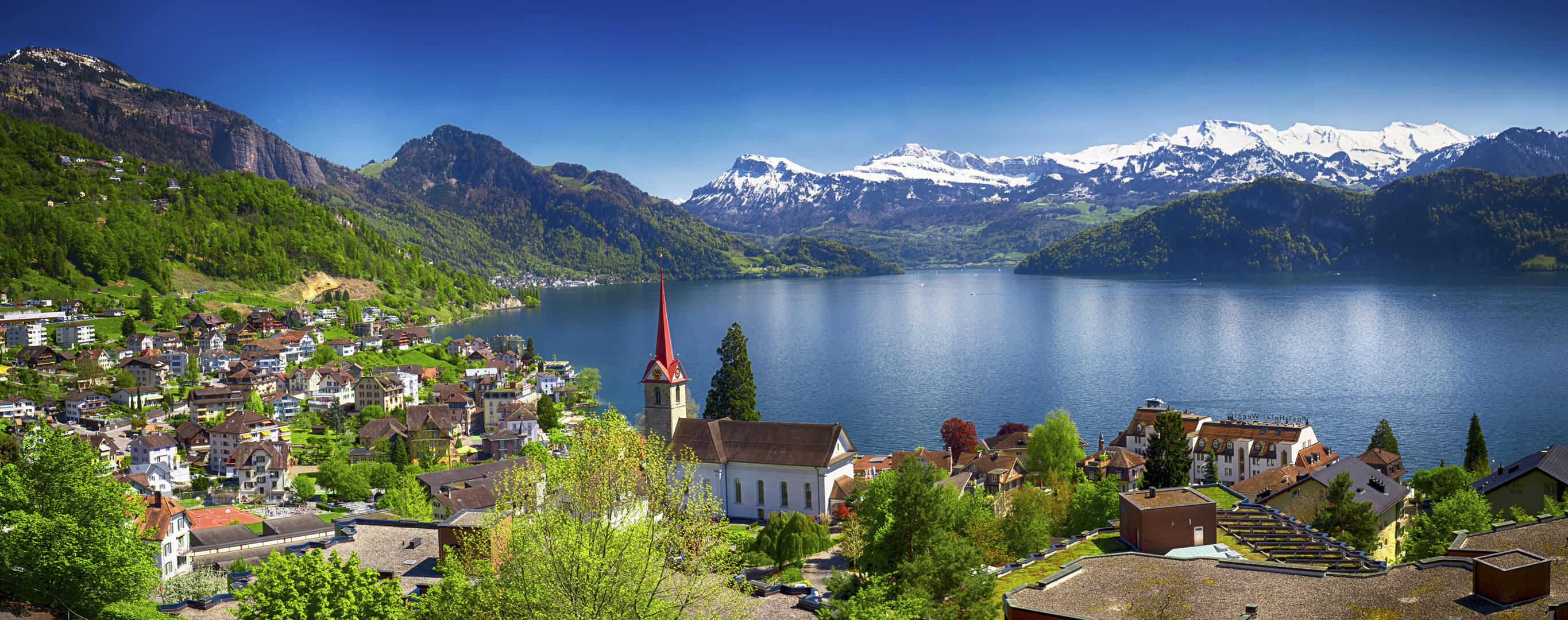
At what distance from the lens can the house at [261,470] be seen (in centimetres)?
5866

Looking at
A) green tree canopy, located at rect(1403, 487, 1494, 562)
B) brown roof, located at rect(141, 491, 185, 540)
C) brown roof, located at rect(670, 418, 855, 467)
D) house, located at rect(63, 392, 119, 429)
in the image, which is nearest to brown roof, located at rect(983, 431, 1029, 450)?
brown roof, located at rect(670, 418, 855, 467)

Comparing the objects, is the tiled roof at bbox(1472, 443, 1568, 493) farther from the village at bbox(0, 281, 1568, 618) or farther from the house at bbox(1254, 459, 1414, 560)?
the house at bbox(1254, 459, 1414, 560)

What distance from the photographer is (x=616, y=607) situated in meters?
15.0

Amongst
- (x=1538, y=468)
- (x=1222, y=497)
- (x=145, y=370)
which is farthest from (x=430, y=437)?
(x=1538, y=468)

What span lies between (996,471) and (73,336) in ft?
314

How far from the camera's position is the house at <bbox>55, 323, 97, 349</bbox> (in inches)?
3775

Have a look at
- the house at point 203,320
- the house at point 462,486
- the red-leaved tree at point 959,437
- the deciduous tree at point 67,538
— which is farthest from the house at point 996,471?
the house at point 203,320

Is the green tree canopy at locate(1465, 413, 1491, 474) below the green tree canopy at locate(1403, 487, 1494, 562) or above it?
below

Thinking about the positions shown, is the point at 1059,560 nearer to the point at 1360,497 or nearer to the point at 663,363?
the point at 1360,497

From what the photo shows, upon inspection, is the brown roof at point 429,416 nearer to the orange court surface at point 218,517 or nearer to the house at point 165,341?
the orange court surface at point 218,517

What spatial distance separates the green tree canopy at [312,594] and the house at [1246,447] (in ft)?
160

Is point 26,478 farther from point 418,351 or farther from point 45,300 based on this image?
point 45,300

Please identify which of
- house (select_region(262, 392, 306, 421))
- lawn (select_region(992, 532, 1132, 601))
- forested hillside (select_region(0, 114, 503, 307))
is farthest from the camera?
forested hillside (select_region(0, 114, 503, 307))

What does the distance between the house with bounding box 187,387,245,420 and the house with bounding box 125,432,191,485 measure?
46.2ft
